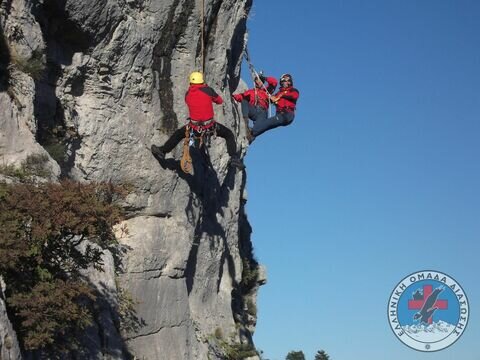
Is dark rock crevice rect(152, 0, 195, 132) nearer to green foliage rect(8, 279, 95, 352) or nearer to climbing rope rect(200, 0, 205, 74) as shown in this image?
climbing rope rect(200, 0, 205, 74)

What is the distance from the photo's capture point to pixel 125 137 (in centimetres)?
2212

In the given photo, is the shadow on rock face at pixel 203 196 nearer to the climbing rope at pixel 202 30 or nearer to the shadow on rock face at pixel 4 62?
the climbing rope at pixel 202 30

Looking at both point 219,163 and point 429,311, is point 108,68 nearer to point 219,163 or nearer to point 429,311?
point 219,163

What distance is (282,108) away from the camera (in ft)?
75.3

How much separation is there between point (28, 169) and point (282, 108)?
677cm

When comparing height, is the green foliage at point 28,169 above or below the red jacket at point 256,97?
below

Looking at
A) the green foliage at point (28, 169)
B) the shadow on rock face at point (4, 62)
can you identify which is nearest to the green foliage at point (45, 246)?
the green foliage at point (28, 169)

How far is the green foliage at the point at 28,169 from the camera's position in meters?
17.9

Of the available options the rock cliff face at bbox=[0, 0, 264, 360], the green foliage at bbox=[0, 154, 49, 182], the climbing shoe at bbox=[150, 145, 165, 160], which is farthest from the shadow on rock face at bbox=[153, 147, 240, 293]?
the green foliage at bbox=[0, 154, 49, 182]

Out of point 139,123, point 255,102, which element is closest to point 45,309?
point 139,123

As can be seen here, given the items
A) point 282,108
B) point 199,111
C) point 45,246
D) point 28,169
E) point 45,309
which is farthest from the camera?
point 282,108

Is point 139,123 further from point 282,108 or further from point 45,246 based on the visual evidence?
point 45,246

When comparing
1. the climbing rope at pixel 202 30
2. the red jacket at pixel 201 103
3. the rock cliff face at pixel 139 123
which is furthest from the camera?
the climbing rope at pixel 202 30

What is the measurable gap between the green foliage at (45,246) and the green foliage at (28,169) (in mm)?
1529
